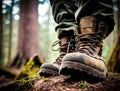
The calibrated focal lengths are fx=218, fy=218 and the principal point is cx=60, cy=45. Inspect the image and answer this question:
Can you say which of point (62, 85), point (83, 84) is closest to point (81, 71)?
point (83, 84)

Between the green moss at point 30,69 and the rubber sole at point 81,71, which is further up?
the rubber sole at point 81,71

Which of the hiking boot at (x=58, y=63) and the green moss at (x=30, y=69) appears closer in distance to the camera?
the hiking boot at (x=58, y=63)

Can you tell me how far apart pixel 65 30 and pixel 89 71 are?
60 cm

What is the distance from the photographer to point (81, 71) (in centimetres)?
141

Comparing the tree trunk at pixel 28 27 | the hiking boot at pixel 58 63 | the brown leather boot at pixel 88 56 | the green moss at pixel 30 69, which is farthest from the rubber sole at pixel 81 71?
the tree trunk at pixel 28 27

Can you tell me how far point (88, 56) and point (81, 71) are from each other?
0.15m

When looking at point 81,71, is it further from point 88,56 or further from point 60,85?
point 60,85

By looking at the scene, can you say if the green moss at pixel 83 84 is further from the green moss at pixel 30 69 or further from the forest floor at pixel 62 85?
the green moss at pixel 30 69

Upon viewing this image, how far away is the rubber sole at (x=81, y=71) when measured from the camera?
1.41 m

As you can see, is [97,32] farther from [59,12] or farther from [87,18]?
[59,12]

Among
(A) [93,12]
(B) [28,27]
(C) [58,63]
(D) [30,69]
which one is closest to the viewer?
(A) [93,12]

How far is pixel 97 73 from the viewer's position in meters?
1.45

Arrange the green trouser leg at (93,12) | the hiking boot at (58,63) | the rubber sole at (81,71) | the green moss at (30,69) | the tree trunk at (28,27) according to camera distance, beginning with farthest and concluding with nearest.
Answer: the tree trunk at (28,27)
the green moss at (30,69)
the hiking boot at (58,63)
the green trouser leg at (93,12)
the rubber sole at (81,71)

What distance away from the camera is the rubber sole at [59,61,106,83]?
4.62 feet
